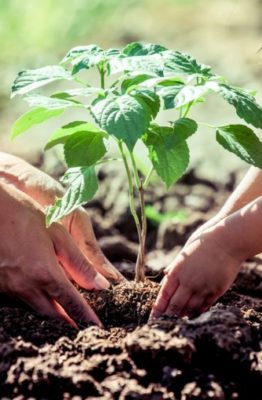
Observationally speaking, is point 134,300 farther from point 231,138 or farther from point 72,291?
point 231,138

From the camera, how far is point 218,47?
4.21 m

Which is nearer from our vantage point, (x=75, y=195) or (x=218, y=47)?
(x=75, y=195)

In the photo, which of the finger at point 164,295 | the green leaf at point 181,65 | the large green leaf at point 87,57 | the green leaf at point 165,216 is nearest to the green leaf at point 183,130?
Result: the green leaf at point 181,65

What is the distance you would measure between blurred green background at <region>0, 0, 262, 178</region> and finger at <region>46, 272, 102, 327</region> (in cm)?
201

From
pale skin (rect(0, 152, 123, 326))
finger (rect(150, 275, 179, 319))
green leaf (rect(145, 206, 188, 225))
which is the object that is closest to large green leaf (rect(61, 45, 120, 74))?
pale skin (rect(0, 152, 123, 326))

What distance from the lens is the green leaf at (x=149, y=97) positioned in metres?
1.66

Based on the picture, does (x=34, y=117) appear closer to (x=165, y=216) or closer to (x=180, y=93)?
(x=180, y=93)

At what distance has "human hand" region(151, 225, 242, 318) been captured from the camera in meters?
1.72

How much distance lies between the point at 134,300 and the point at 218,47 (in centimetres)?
262

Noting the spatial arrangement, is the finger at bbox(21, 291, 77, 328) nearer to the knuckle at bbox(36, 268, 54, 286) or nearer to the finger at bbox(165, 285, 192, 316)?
the knuckle at bbox(36, 268, 54, 286)

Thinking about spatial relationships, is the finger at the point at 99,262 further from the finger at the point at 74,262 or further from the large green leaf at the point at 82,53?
the large green leaf at the point at 82,53

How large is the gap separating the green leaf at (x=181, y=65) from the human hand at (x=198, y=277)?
351 millimetres

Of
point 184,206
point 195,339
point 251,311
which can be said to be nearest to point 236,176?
point 184,206

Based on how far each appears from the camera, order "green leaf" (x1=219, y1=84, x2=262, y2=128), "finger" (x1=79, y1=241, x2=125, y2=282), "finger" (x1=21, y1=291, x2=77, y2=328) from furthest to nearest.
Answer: "finger" (x1=79, y1=241, x2=125, y2=282)
"finger" (x1=21, y1=291, x2=77, y2=328)
"green leaf" (x1=219, y1=84, x2=262, y2=128)
